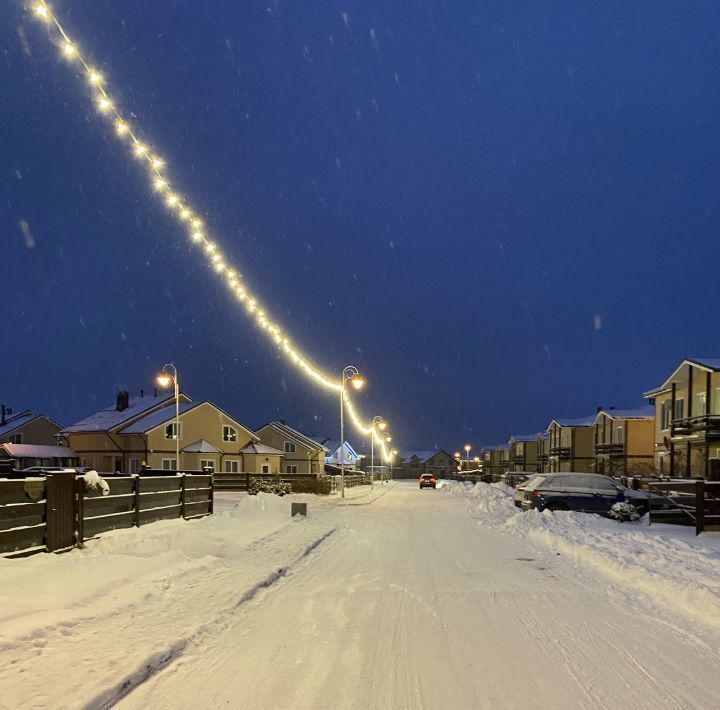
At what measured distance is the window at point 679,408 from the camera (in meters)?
45.4

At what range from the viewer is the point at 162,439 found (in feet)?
180

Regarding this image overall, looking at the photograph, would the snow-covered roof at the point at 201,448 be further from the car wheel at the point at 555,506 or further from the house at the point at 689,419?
the car wheel at the point at 555,506

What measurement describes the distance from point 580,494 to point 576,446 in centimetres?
5047

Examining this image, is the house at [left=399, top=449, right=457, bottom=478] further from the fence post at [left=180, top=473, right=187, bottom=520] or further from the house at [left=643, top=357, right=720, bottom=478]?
the fence post at [left=180, top=473, right=187, bottom=520]

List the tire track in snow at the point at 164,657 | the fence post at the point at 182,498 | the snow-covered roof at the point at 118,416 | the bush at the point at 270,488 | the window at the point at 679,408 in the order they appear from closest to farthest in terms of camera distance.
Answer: the tire track in snow at the point at 164,657 < the fence post at the point at 182,498 < the bush at the point at 270,488 < the window at the point at 679,408 < the snow-covered roof at the point at 118,416

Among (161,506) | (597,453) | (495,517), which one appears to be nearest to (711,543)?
(495,517)

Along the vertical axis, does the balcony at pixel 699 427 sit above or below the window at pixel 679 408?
below

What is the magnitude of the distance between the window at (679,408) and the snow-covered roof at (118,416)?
39021 millimetres

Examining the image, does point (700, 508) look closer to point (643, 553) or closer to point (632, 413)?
point (643, 553)

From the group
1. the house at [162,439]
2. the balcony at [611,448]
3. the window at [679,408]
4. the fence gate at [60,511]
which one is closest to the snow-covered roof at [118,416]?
the house at [162,439]

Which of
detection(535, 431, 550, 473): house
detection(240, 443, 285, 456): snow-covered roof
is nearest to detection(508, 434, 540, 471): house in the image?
detection(535, 431, 550, 473): house

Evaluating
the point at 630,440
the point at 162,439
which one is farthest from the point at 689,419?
the point at 162,439

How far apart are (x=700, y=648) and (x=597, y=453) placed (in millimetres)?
59828

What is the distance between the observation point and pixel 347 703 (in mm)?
5129
